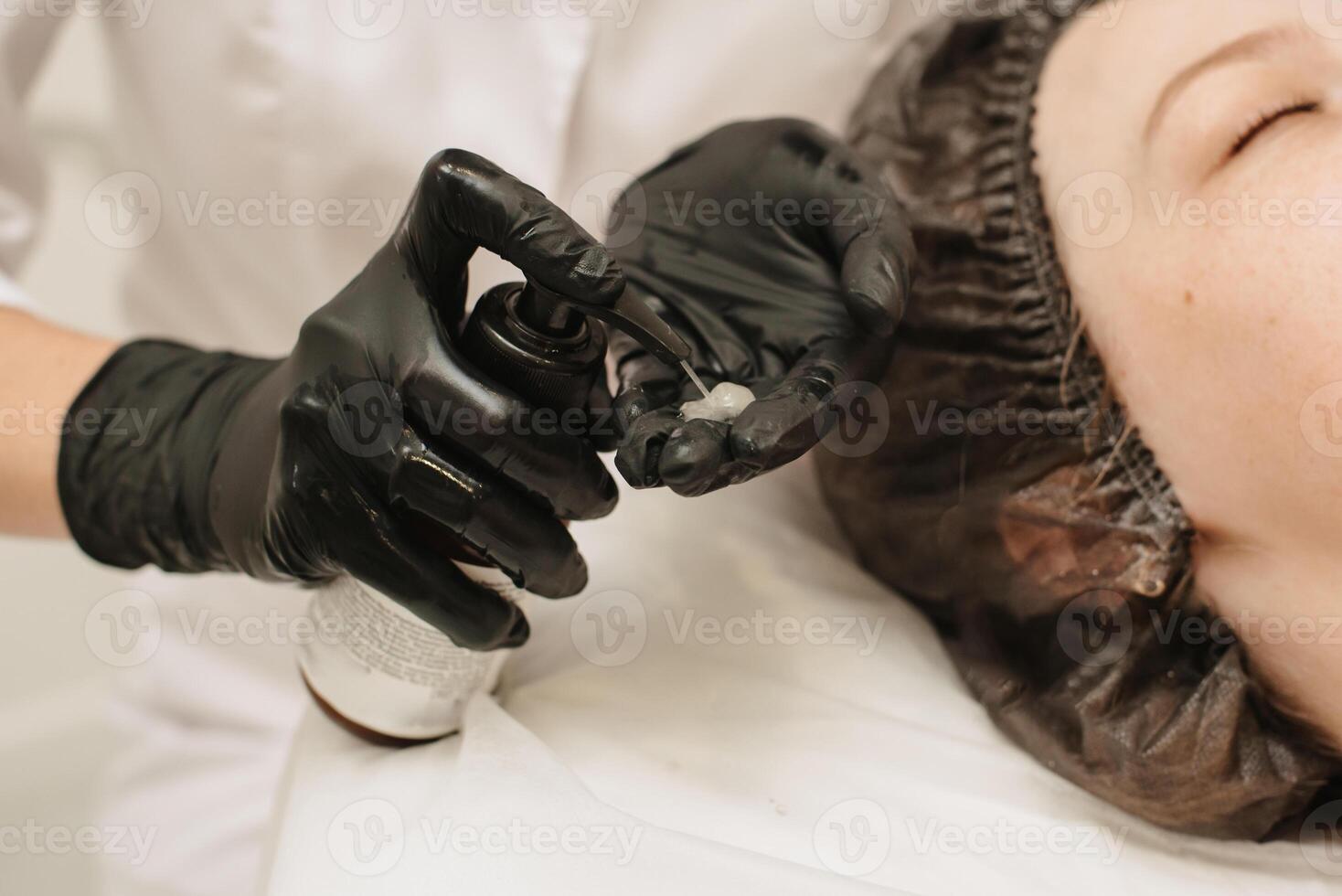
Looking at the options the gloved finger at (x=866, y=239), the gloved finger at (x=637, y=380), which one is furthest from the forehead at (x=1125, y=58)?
the gloved finger at (x=637, y=380)

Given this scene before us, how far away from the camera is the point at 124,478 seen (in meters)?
0.63

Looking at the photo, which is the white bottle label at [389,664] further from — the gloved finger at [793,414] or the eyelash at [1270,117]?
the eyelash at [1270,117]

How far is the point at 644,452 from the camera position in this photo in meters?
0.47

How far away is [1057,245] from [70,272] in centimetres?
113

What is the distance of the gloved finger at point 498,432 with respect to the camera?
47 centimetres

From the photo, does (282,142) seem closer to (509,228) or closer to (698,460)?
(509,228)

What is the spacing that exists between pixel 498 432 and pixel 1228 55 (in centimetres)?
48

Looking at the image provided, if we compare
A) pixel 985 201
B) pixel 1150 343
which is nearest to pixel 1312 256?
pixel 1150 343

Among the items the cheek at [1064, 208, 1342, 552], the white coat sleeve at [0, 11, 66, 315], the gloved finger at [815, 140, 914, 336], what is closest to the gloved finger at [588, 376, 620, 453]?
the gloved finger at [815, 140, 914, 336]

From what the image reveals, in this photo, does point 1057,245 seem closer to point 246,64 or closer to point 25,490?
point 246,64

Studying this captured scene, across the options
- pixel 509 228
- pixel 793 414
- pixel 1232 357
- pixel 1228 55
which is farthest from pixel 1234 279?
pixel 509 228

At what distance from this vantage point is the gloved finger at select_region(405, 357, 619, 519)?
47 centimetres

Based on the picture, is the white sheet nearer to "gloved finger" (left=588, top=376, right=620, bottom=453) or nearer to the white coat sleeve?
"gloved finger" (left=588, top=376, right=620, bottom=453)

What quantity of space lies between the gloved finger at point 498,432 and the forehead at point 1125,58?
40 centimetres
